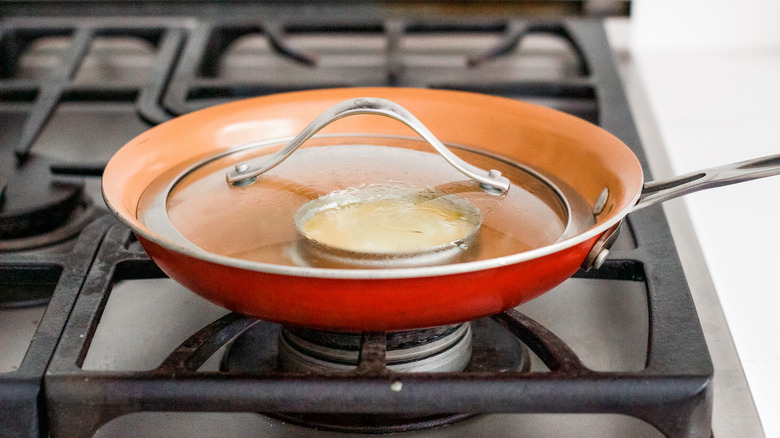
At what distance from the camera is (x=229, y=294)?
36cm

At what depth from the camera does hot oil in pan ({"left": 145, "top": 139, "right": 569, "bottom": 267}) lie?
40cm

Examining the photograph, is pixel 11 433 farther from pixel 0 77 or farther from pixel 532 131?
pixel 0 77

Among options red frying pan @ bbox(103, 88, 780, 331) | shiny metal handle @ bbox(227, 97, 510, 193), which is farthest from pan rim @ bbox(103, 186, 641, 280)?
shiny metal handle @ bbox(227, 97, 510, 193)

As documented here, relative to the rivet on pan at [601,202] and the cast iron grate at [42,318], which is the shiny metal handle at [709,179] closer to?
the rivet on pan at [601,202]

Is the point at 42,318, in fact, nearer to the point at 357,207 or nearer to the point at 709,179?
the point at 357,207

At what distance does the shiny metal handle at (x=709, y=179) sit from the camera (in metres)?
0.40

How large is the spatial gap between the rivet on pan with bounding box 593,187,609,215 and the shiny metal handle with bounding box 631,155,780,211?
0.02 metres

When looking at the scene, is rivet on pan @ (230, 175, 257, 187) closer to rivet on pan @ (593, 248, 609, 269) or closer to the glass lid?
the glass lid

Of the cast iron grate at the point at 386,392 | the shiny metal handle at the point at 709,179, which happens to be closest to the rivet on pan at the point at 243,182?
the cast iron grate at the point at 386,392

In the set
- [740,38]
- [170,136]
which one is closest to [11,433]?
[170,136]

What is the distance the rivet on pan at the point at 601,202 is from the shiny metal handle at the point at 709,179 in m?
0.02

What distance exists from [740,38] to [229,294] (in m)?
0.82

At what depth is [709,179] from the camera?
0.41m

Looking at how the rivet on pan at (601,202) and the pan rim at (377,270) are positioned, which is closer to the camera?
the pan rim at (377,270)
